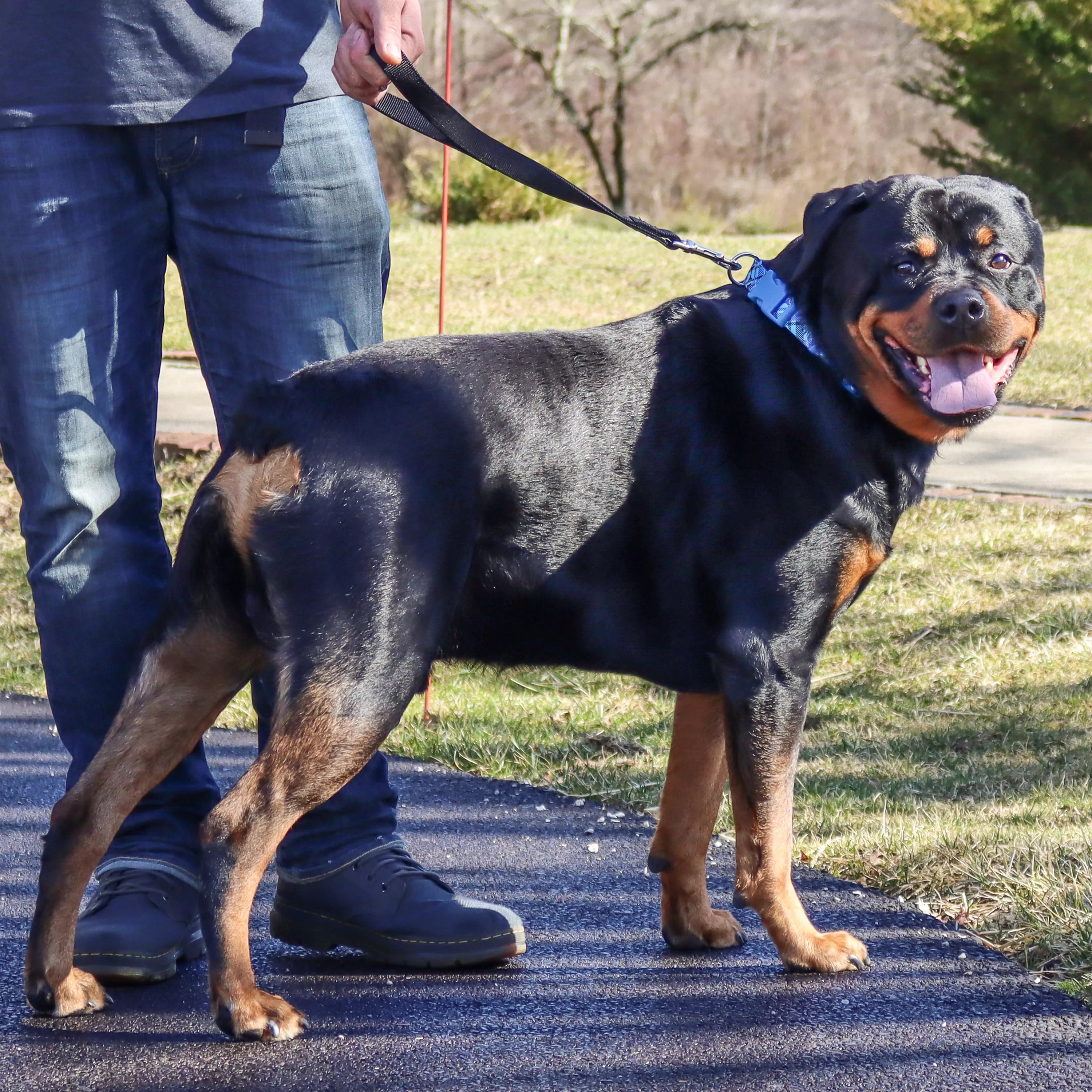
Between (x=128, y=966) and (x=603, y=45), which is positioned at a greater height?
(x=603, y=45)

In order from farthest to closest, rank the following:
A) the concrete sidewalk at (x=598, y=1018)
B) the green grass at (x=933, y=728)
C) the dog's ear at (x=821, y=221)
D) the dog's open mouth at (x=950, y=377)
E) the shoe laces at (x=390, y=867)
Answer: the green grass at (x=933, y=728)
the shoe laces at (x=390, y=867)
the dog's ear at (x=821, y=221)
the dog's open mouth at (x=950, y=377)
the concrete sidewalk at (x=598, y=1018)

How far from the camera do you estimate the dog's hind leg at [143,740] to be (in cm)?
261

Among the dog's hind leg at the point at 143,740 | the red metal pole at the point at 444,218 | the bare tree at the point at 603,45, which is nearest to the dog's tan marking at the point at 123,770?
the dog's hind leg at the point at 143,740

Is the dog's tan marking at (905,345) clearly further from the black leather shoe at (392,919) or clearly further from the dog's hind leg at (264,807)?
the black leather shoe at (392,919)

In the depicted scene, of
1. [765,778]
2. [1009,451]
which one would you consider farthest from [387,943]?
[1009,451]

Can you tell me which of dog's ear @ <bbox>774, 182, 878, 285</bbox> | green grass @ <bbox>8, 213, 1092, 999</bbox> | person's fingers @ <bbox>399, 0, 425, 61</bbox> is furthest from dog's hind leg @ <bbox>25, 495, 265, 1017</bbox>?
green grass @ <bbox>8, 213, 1092, 999</bbox>

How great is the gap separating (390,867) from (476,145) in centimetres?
159

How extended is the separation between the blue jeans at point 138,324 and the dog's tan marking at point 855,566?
109cm

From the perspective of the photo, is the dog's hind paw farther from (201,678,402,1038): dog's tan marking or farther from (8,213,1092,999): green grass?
(8,213,1092,999): green grass

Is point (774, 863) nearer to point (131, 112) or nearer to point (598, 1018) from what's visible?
point (598, 1018)

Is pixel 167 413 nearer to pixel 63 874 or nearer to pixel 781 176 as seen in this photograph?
pixel 63 874

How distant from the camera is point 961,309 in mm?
2674

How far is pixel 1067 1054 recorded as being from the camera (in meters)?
2.47

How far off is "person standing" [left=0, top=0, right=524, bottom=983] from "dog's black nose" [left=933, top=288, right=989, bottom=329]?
1201mm
